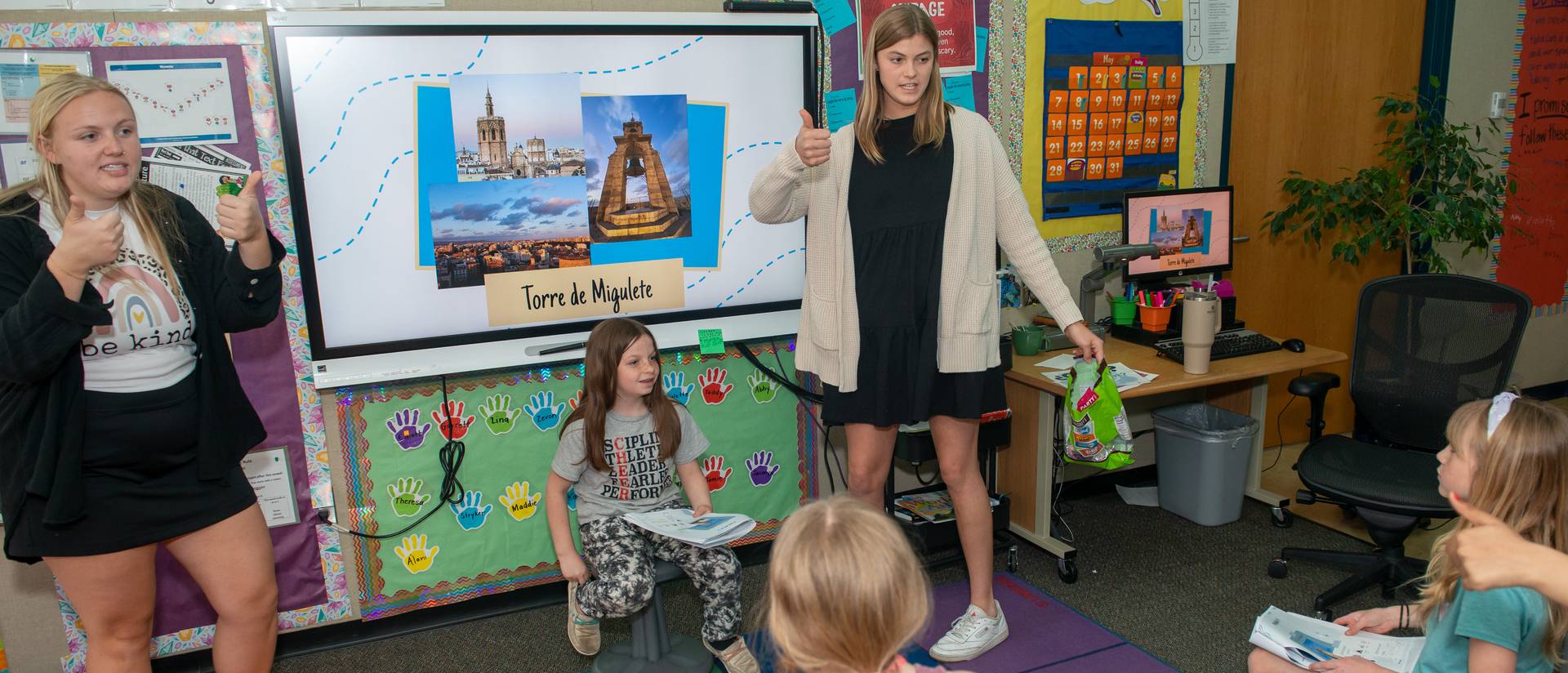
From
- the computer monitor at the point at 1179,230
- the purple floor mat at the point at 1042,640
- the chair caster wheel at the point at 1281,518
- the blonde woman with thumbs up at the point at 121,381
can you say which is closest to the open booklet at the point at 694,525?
the purple floor mat at the point at 1042,640

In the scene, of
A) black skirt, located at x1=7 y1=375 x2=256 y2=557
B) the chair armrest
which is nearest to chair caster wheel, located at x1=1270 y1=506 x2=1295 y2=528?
the chair armrest

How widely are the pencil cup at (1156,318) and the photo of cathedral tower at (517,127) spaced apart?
1.88 m

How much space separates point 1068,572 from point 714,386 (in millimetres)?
1191

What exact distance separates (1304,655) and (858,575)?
107 centimetres

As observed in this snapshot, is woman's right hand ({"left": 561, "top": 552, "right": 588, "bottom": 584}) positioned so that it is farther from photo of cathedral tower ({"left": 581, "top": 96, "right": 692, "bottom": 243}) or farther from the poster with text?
the poster with text

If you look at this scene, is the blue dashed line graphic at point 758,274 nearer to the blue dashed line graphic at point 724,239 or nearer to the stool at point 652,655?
the blue dashed line graphic at point 724,239

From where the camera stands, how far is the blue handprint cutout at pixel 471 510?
2719mm

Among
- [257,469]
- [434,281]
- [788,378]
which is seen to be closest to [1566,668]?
[788,378]

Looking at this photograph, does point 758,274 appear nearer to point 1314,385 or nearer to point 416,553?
point 416,553

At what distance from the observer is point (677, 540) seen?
7.58ft

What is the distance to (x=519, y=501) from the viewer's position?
Result: 2.77 meters

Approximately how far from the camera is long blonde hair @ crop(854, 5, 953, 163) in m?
2.10

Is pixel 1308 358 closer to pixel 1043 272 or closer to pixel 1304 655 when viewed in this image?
pixel 1043 272

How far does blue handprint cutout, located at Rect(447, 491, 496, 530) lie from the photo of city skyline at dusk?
604 millimetres
